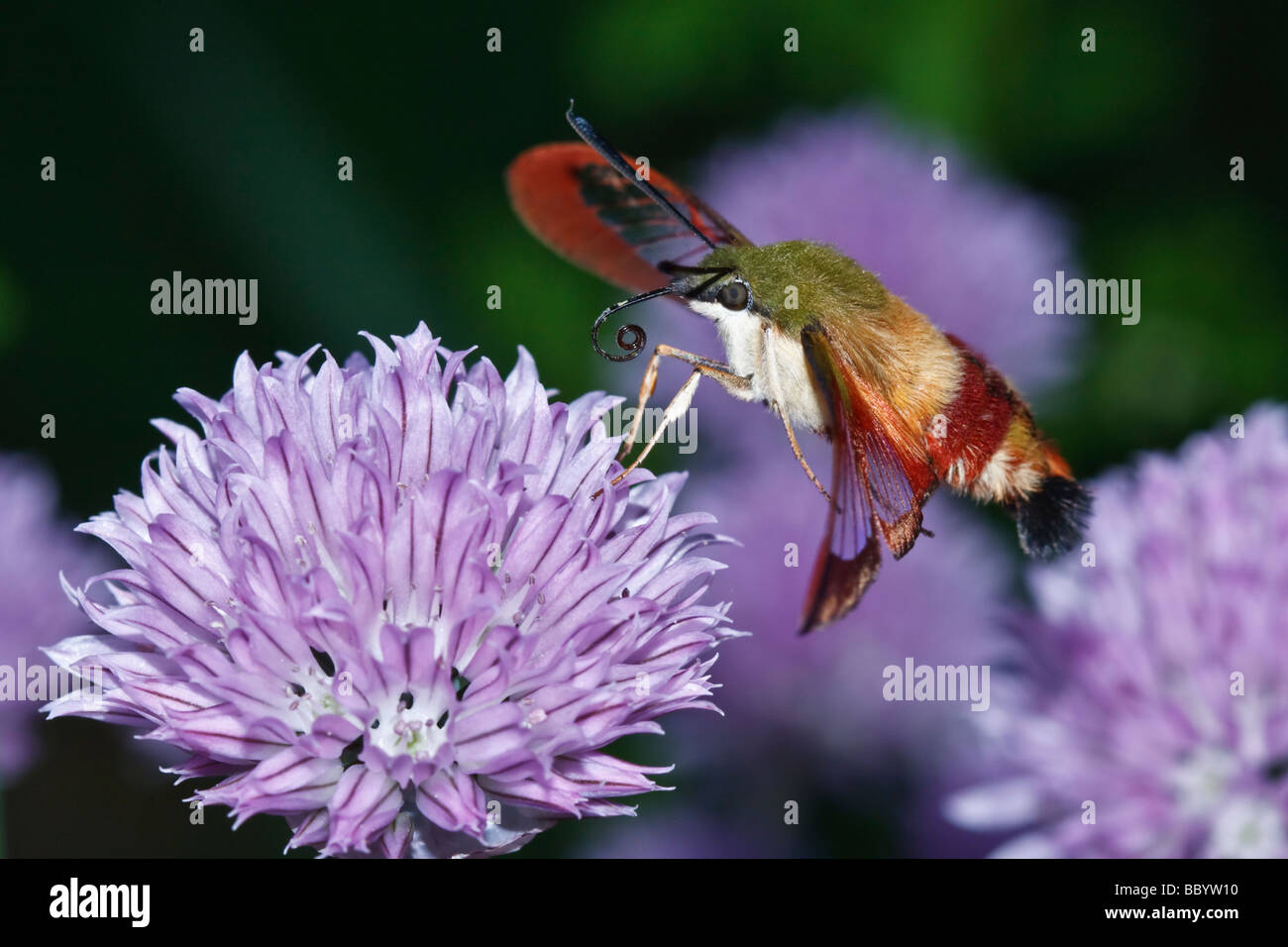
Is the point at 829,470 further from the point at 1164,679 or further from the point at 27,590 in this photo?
the point at 27,590

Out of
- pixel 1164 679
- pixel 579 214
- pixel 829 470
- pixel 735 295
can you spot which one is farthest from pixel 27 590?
pixel 1164 679

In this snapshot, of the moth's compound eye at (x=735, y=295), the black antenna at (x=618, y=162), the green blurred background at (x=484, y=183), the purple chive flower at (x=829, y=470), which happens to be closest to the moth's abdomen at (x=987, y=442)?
the moth's compound eye at (x=735, y=295)

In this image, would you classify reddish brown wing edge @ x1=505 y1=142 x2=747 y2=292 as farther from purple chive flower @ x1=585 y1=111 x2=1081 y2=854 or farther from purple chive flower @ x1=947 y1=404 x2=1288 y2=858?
purple chive flower @ x1=585 y1=111 x2=1081 y2=854

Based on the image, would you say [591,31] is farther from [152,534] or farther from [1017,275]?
[152,534]

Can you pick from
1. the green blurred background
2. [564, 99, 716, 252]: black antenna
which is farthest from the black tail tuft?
the green blurred background

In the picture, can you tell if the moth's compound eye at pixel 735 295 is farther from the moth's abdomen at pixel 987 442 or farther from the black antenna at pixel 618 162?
the moth's abdomen at pixel 987 442

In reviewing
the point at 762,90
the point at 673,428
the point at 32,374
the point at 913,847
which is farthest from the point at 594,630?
the point at 762,90
